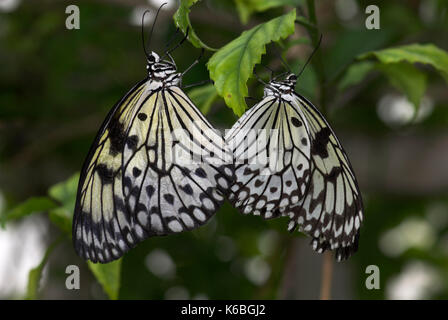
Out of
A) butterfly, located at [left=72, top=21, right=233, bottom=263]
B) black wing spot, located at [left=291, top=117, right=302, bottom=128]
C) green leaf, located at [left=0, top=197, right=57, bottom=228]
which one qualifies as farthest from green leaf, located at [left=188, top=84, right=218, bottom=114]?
green leaf, located at [left=0, top=197, right=57, bottom=228]

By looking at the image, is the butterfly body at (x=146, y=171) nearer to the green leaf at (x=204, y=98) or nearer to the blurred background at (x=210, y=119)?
the green leaf at (x=204, y=98)

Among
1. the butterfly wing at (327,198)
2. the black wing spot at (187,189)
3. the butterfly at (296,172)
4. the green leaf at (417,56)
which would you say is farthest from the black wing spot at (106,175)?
the green leaf at (417,56)

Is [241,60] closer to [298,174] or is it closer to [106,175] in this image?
[298,174]

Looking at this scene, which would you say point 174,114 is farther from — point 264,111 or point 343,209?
point 343,209

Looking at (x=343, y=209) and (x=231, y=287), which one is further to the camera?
(x=231, y=287)

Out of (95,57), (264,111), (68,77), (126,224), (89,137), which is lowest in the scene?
(126,224)

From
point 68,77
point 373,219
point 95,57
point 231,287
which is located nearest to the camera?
point 231,287
